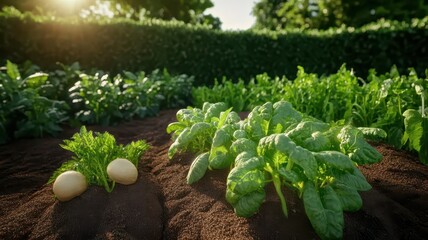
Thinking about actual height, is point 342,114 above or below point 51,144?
above

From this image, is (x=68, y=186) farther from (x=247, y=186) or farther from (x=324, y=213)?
(x=324, y=213)


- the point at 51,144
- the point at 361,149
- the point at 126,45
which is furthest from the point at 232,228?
the point at 126,45

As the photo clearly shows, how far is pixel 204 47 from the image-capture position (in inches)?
348

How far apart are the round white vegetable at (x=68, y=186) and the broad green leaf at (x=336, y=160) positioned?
1.69 m

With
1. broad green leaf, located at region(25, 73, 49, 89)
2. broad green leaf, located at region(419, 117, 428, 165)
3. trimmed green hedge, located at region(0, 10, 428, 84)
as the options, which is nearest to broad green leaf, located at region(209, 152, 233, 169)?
broad green leaf, located at region(419, 117, 428, 165)

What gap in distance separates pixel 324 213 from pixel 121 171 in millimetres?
1469

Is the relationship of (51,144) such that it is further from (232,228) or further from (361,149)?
(361,149)

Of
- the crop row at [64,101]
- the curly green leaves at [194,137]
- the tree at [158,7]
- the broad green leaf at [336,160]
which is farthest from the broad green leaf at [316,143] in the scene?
the tree at [158,7]

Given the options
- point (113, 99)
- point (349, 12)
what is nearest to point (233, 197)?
point (113, 99)

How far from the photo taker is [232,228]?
6.11 ft

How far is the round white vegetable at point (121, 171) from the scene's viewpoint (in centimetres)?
240

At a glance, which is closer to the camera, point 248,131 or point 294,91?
point 248,131

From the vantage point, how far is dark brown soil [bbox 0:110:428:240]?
1.86 metres

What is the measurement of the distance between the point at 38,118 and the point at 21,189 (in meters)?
1.50
